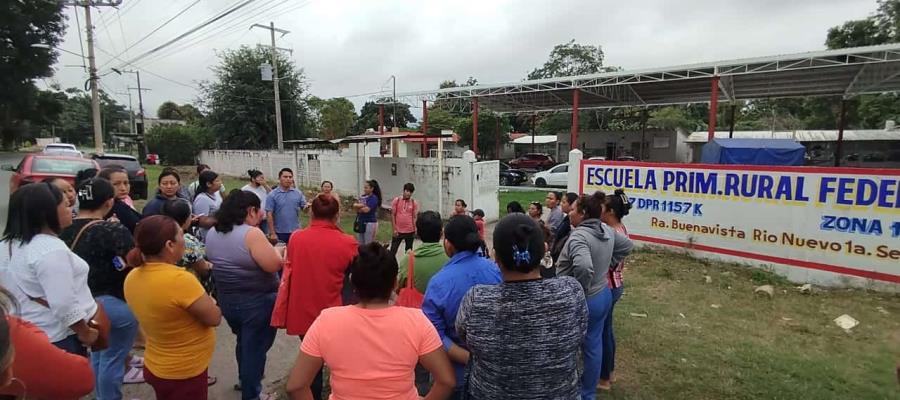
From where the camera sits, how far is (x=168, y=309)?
2.23m

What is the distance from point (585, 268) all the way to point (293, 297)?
1.87 meters

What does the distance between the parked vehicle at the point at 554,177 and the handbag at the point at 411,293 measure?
62.0ft

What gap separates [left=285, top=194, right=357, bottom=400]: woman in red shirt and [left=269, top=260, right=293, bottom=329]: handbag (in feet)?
0.04

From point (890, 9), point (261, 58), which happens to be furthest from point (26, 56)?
point (890, 9)

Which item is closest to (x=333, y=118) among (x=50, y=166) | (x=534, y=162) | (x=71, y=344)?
(x=534, y=162)

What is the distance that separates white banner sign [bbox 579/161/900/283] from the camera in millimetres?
5996

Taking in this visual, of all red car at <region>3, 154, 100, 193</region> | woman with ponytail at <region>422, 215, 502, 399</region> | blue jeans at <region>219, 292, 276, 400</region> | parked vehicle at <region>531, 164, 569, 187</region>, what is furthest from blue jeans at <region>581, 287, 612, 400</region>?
parked vehicle at <region>531, 164, 569, 187</region>

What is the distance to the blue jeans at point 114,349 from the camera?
2.69 m

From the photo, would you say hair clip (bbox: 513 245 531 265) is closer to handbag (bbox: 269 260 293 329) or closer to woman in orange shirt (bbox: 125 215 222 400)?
woman in orange shirt (bbox: 125 215 222 400)

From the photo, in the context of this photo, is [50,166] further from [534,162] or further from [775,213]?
[534,162]

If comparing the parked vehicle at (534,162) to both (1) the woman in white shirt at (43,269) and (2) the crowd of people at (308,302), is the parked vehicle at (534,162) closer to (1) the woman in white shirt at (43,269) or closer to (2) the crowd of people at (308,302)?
(2) the crowd of people at (308,302)

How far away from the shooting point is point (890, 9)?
23.8 metres

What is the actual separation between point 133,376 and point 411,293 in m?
2.65

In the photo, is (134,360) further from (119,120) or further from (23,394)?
(119,120)
